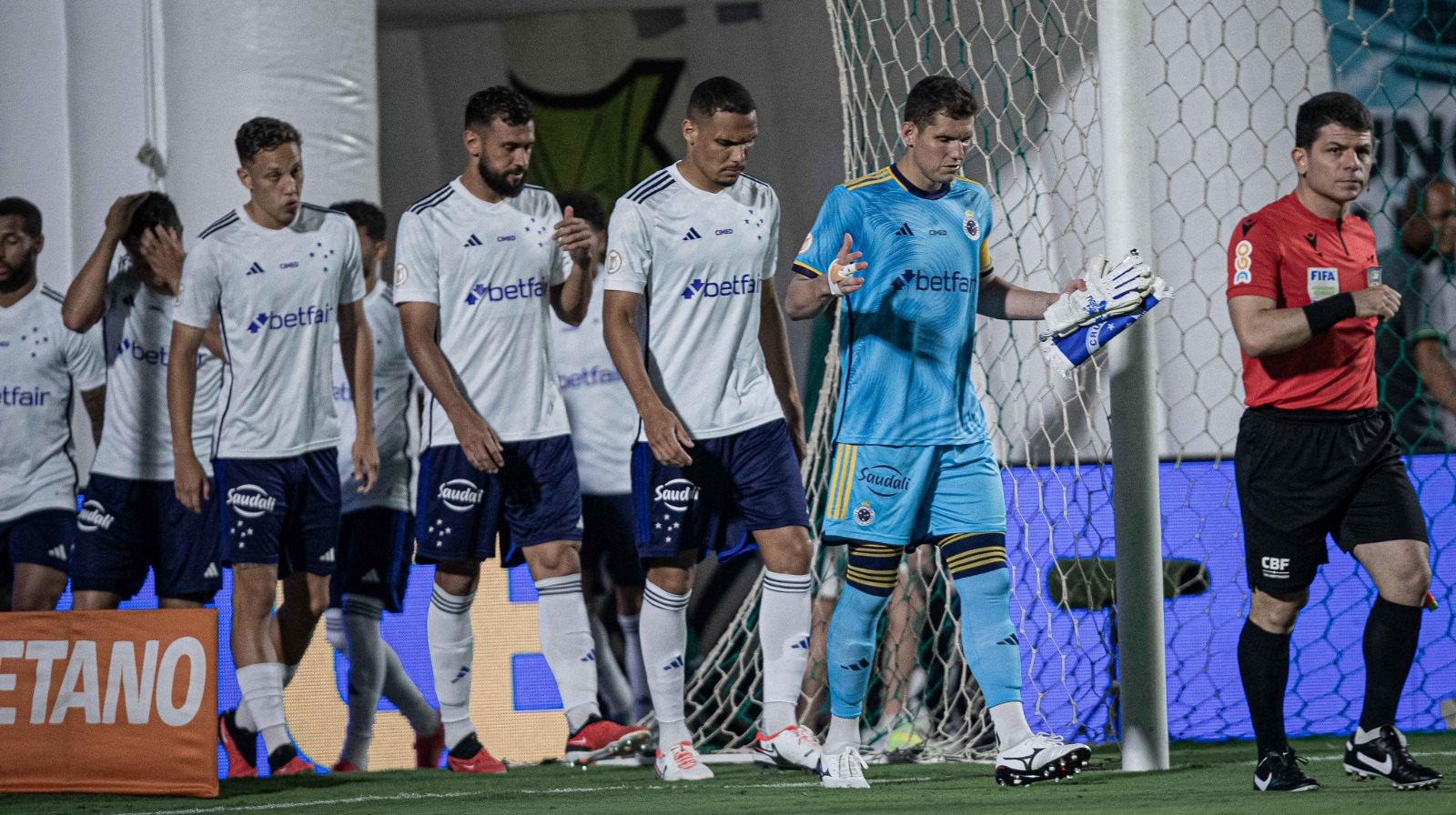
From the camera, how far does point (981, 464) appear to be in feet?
15.1

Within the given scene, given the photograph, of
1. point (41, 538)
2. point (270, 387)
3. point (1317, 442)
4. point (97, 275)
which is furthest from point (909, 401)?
point (41, 538)

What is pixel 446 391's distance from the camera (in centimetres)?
550

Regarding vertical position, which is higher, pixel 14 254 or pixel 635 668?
pixel 14 254

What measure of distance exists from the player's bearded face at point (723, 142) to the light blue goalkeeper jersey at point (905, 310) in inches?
20.9

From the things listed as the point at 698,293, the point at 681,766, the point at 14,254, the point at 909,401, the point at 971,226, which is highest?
the point at 14,254

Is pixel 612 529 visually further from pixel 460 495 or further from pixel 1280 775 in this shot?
pixel 1280 775

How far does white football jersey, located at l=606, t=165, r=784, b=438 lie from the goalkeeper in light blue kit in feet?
1.77

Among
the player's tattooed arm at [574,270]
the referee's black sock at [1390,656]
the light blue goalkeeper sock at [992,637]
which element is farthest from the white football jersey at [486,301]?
the referee's black sock at [1390,656]

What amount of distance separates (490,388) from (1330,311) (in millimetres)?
2644

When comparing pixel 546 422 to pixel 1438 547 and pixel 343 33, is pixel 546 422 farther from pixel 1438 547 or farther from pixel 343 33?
pixel 1438 547

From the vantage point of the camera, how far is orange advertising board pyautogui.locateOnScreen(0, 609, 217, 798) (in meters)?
5.04

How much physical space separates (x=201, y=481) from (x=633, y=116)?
463 centimetres

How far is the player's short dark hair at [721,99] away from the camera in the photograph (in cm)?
504

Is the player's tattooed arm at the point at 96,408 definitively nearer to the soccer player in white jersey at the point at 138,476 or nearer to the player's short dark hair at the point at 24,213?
the soccer player in white jersey at the point at 138,476
